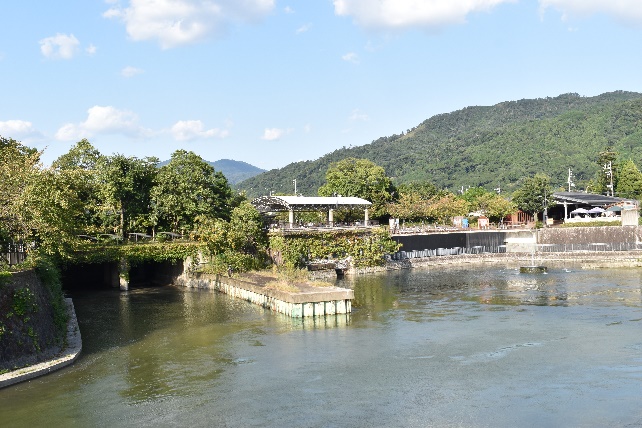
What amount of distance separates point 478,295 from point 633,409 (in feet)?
84.2

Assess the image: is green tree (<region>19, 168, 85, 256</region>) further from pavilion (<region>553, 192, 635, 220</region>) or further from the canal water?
pavilion (<region>553, 192, 635, 220</region>)

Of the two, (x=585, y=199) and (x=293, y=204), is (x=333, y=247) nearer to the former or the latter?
(x=293, y=204)

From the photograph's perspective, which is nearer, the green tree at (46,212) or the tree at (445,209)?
the green tree at (46,212)

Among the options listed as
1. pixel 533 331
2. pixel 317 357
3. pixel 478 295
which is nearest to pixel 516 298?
pixel 478 295

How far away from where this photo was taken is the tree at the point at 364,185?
8569 centimetres

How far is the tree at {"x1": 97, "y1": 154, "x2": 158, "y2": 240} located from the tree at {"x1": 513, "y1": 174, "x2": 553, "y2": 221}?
171ft

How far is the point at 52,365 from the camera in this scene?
981 inches

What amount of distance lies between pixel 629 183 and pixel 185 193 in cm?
7845

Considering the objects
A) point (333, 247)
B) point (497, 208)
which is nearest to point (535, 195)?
point (497, 208)

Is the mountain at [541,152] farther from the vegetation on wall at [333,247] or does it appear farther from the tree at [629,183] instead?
the vegetation on wall at [333,247]

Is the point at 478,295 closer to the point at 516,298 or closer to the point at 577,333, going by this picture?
the point at 516,298

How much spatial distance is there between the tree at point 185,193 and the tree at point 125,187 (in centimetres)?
124

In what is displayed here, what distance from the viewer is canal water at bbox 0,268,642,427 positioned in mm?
20422

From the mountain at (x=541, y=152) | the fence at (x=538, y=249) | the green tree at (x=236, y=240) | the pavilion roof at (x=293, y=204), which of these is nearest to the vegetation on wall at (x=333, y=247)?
the green tree at (x=236, y=240)
